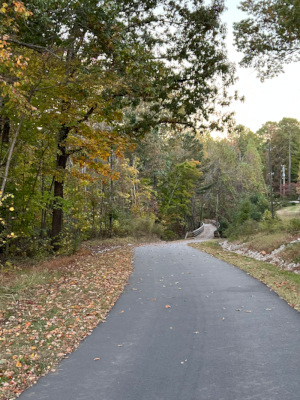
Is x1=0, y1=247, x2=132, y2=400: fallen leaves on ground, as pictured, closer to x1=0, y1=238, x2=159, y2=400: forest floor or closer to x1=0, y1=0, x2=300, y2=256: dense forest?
x1=0, y1=238, x2=159, y2=400: forest floor

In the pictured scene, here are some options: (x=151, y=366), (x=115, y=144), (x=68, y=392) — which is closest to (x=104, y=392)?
(x=68, y=392)

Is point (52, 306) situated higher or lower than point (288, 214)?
lower

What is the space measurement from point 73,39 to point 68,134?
5.07 m

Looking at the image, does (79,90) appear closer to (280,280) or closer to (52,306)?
(52,306)

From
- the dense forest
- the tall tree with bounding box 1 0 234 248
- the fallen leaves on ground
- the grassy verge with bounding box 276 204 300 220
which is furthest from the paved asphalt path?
the grassy verge with bounding box 276 204 300 220

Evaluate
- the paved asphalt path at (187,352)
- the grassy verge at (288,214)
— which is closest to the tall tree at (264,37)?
the paved asphalt path at (187,352)

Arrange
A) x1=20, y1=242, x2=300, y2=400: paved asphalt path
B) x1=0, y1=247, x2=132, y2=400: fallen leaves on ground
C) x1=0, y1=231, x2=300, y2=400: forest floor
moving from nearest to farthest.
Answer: x1=20, y1=242, x2=300, y2=400: paved asphalt path
x1=0, y1=247, x2=132, y2=400: fallen leaves on ground
x1=0, y1=231, x2=300, y2=400: forest floor

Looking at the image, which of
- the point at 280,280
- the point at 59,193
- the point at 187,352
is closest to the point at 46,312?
the point at 187,352

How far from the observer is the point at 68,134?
14961 mm

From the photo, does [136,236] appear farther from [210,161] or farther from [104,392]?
[104,392]

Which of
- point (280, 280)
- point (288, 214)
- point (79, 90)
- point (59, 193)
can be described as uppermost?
point (79, 90)

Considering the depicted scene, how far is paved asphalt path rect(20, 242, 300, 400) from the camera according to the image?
406cm

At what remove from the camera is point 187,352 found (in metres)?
5.15

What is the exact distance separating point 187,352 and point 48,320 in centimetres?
290
